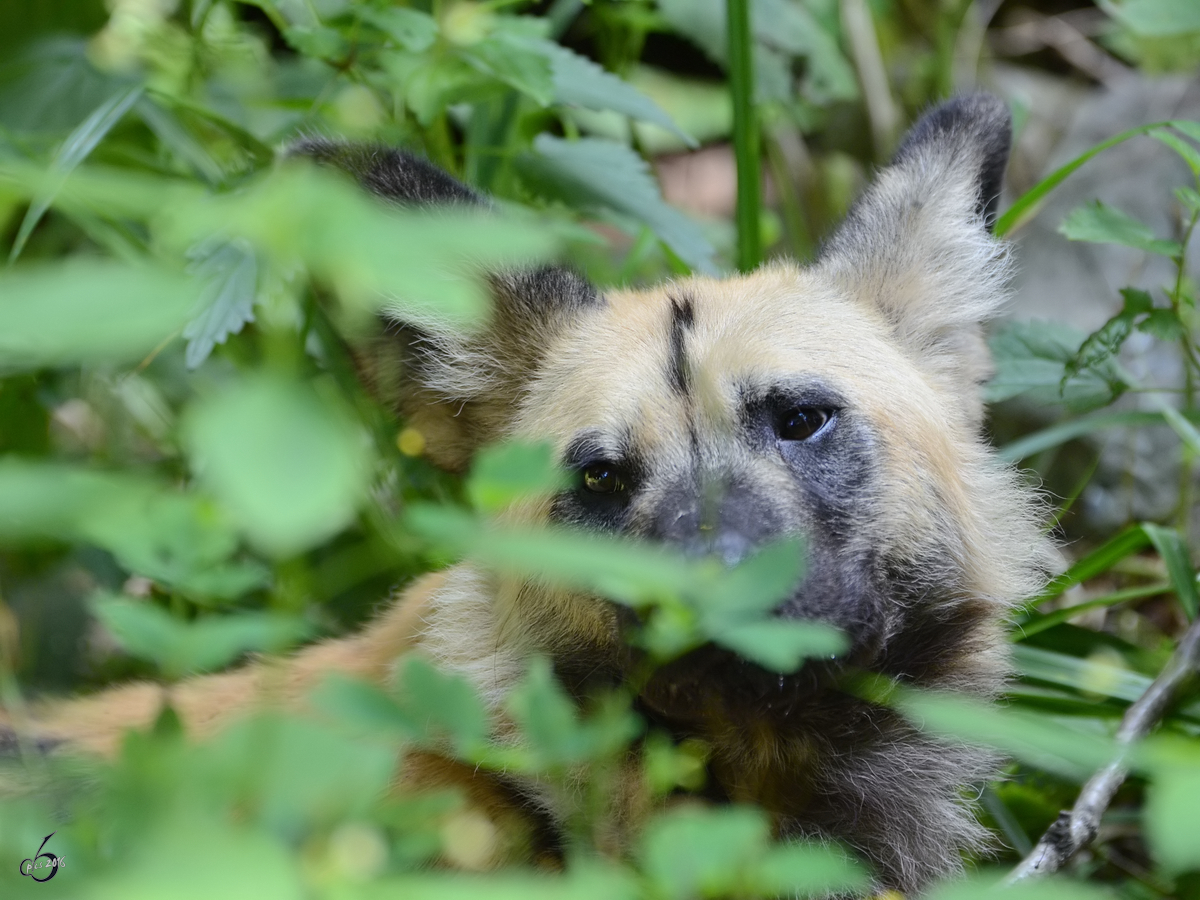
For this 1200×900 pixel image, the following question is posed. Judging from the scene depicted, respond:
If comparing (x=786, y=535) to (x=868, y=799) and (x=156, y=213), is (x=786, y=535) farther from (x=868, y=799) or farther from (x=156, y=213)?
(x=156, y=213)

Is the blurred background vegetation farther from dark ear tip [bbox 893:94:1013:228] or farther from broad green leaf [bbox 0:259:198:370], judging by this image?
Answer: dark ear tip [bbox 893:94:1013:228]

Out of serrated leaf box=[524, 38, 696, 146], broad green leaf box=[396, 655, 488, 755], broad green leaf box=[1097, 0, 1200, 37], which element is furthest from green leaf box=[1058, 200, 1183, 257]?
broad green leaf box=[396, 655, 488, 755]

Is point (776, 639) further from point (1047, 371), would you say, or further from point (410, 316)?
point (1047, 371)

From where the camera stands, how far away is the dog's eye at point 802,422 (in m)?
3.14

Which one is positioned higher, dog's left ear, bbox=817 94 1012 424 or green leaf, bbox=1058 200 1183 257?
green leaf, bbox=1058 200 1183 257

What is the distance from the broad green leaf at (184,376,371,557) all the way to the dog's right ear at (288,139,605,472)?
2.60m

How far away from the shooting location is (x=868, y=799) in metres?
3.16

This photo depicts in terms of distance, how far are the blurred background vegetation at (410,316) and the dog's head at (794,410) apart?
27 cm

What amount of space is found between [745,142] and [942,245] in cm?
104

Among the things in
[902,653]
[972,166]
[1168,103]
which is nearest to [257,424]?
[902,653]

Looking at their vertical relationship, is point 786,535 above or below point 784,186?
above

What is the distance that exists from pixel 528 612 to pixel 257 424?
7.40 feet

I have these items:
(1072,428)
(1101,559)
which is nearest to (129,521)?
(1101,559)

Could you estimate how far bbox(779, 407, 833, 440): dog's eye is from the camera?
314cm
